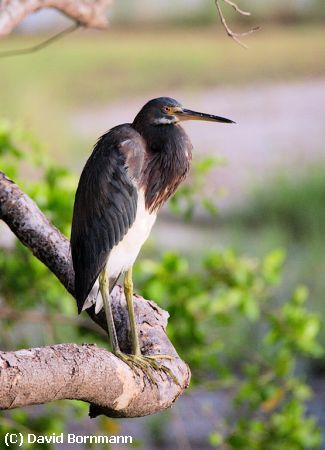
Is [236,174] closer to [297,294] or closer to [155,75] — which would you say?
[155,75]

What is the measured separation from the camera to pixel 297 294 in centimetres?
185

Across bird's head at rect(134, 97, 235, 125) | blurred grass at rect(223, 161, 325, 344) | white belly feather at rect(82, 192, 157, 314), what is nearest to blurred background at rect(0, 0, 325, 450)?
blurred grass at rect(223, 161, 325, 344)

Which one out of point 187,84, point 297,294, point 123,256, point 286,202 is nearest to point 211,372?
point 286,202

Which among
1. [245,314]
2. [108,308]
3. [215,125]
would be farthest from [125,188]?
[215,125]

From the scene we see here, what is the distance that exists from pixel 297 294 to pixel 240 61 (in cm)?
151

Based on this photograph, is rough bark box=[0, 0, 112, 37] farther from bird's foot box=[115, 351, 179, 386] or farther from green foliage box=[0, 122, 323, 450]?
bird's foot box=[115, 351, 179, 386]

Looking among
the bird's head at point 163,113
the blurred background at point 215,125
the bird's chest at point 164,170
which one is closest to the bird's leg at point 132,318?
the bird's chest at point 164,170

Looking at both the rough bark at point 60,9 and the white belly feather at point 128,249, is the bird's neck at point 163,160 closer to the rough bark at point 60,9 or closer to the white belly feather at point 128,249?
the white belly feather at point 128,249

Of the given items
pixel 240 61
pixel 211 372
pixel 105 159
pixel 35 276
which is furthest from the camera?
pixel 240 61

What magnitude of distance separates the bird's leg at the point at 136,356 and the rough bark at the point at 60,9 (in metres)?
0.43

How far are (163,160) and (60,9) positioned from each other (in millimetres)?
440

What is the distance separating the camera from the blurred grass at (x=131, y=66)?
306 cm

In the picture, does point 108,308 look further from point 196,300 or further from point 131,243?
point 196,300

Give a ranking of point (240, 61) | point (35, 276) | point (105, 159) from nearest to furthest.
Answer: point (105, 159) → point (35, 276) → point (240, 61)
